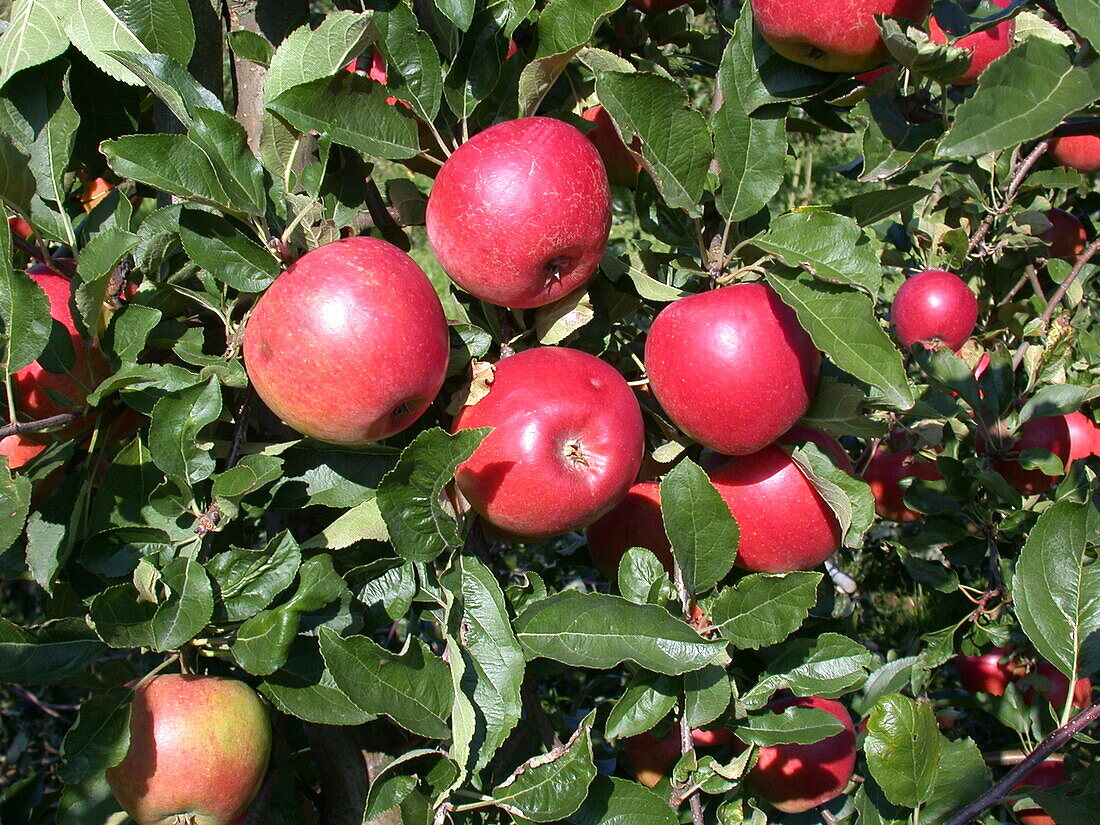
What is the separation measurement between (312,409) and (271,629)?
10.2 inches

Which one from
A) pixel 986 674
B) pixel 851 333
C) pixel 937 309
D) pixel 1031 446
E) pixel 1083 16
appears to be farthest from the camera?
pixel 937 309

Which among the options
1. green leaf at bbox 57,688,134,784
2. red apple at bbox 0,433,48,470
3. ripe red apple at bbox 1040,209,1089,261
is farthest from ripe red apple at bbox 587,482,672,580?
ripe red apple at bbox 1040,209,1089,261

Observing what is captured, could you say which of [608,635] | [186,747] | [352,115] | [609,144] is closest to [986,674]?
[608,635]

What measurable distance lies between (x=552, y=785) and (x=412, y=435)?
0.50m

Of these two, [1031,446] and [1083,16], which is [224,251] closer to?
[1083,16]

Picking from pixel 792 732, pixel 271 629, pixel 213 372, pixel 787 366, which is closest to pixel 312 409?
pixel 213 372

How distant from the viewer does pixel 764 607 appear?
1150mm

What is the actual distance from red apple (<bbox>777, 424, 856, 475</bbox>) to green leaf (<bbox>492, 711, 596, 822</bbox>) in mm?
486

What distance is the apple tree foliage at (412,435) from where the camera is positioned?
3.38ft

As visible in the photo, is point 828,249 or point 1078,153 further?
point 1078,153

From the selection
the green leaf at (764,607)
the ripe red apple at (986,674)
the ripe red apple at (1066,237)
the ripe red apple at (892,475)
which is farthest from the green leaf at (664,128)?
the ripe red apple at (1066,237)

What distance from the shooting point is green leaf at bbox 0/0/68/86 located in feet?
3.86

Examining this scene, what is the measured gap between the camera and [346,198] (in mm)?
1229

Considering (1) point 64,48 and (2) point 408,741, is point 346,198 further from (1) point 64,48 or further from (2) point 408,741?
(2) point 408,741
